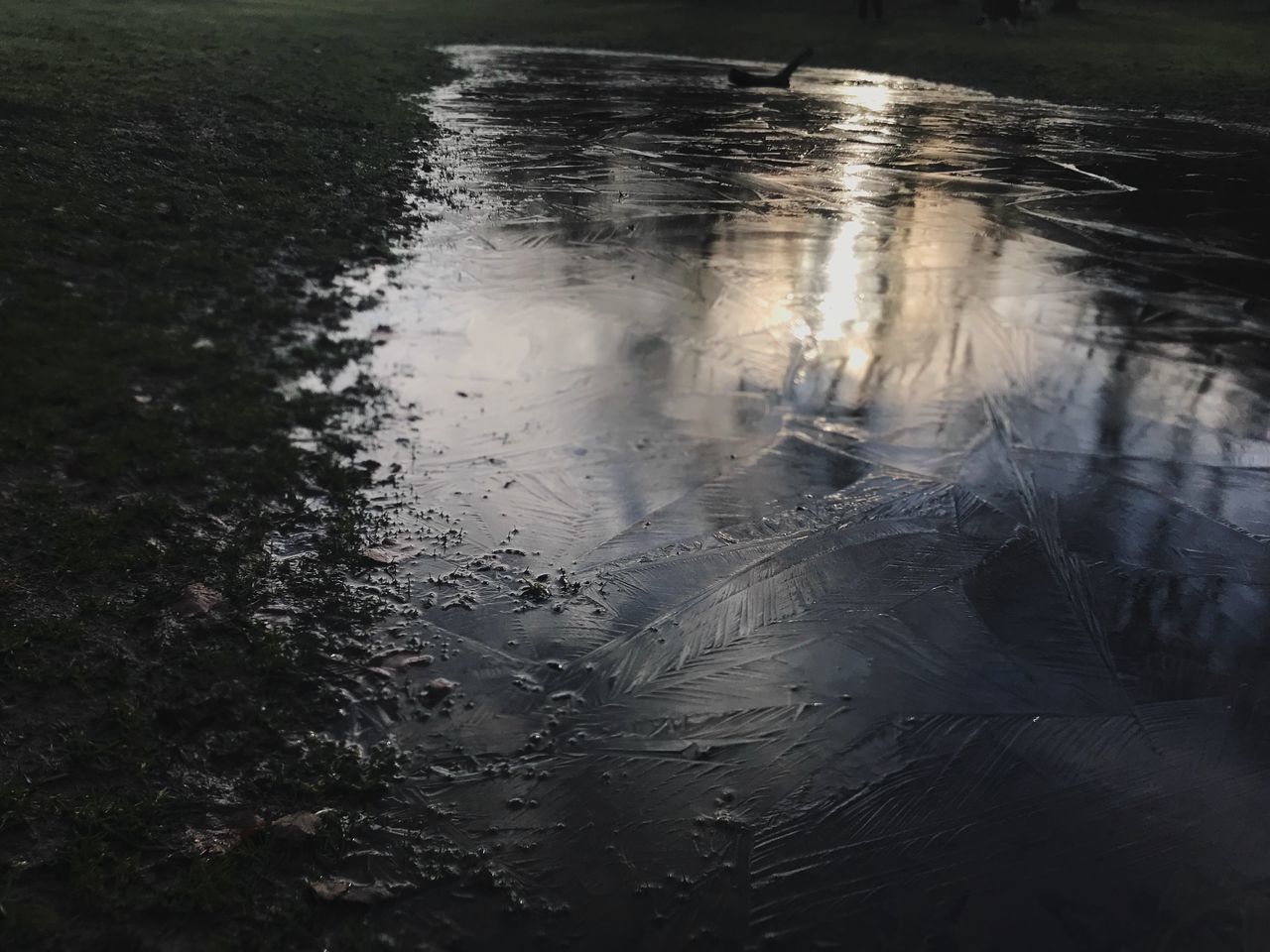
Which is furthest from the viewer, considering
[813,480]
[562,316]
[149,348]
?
[562,316]

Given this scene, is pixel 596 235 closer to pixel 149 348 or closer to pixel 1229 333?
pixel 149 348

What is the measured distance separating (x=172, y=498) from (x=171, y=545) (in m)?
0.41

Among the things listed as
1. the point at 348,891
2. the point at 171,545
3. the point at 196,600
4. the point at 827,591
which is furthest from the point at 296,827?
the point at 827,591

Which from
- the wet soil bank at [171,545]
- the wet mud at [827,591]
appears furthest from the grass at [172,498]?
the wet mud at [827,591]

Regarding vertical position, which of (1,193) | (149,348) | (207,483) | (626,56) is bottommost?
(207,483)

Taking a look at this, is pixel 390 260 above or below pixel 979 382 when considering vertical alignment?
above

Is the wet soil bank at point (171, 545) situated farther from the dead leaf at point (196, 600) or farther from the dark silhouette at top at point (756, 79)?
the dark silhouette at top at point (756, 79)

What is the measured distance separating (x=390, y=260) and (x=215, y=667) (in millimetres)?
5446

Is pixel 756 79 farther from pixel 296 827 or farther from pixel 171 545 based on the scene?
pixel 296 827

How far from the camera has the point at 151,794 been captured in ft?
9.40

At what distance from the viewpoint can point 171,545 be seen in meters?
3.96

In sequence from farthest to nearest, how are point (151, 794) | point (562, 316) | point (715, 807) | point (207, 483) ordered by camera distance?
point (562, 316) < point (207, 483) < point (715, 807) < point (151, 794)

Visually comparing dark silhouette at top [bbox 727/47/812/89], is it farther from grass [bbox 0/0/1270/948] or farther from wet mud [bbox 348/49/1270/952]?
wet mud [bbox 348/49/1270/952]

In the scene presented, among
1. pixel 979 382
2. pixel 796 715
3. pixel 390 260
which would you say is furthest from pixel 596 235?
pixel 796 715
